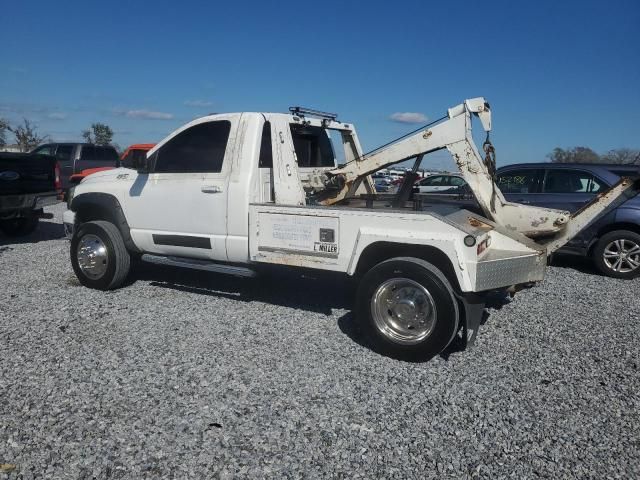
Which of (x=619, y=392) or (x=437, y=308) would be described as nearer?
(x=619, y=392)

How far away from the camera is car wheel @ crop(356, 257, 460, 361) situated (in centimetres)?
390

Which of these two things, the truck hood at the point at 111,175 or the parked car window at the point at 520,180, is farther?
the parked car window at the point at 520,180

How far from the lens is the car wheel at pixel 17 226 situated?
10039 mm

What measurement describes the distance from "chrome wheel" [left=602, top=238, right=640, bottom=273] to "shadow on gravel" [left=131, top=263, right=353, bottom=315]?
4.05m

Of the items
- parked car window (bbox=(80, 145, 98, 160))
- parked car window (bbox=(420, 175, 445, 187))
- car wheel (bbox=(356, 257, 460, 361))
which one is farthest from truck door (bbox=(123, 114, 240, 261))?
parked car window (bbox=(420, 175, 445, 187))

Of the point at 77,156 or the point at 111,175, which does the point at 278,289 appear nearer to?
the point at 111,175

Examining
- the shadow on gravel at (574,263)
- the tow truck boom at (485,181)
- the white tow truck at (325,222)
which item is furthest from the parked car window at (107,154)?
the tow truck boom at (485,181)

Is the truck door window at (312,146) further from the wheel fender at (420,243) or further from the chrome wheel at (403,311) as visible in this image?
the chrome wheel at (403,311)

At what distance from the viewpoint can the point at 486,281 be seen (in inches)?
152

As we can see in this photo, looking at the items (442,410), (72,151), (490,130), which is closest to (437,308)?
(442,410)

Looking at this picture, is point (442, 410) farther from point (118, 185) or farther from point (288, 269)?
point (118, 185)

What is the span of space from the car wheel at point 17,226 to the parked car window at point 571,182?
9.86 m

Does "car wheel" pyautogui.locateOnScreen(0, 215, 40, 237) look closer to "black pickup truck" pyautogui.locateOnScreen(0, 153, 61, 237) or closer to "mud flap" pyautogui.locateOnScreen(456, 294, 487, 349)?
"black pickup truck" pyautogui.locateOnScreen(0, 153, 61, 237)

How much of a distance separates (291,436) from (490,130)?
3.37 metres
